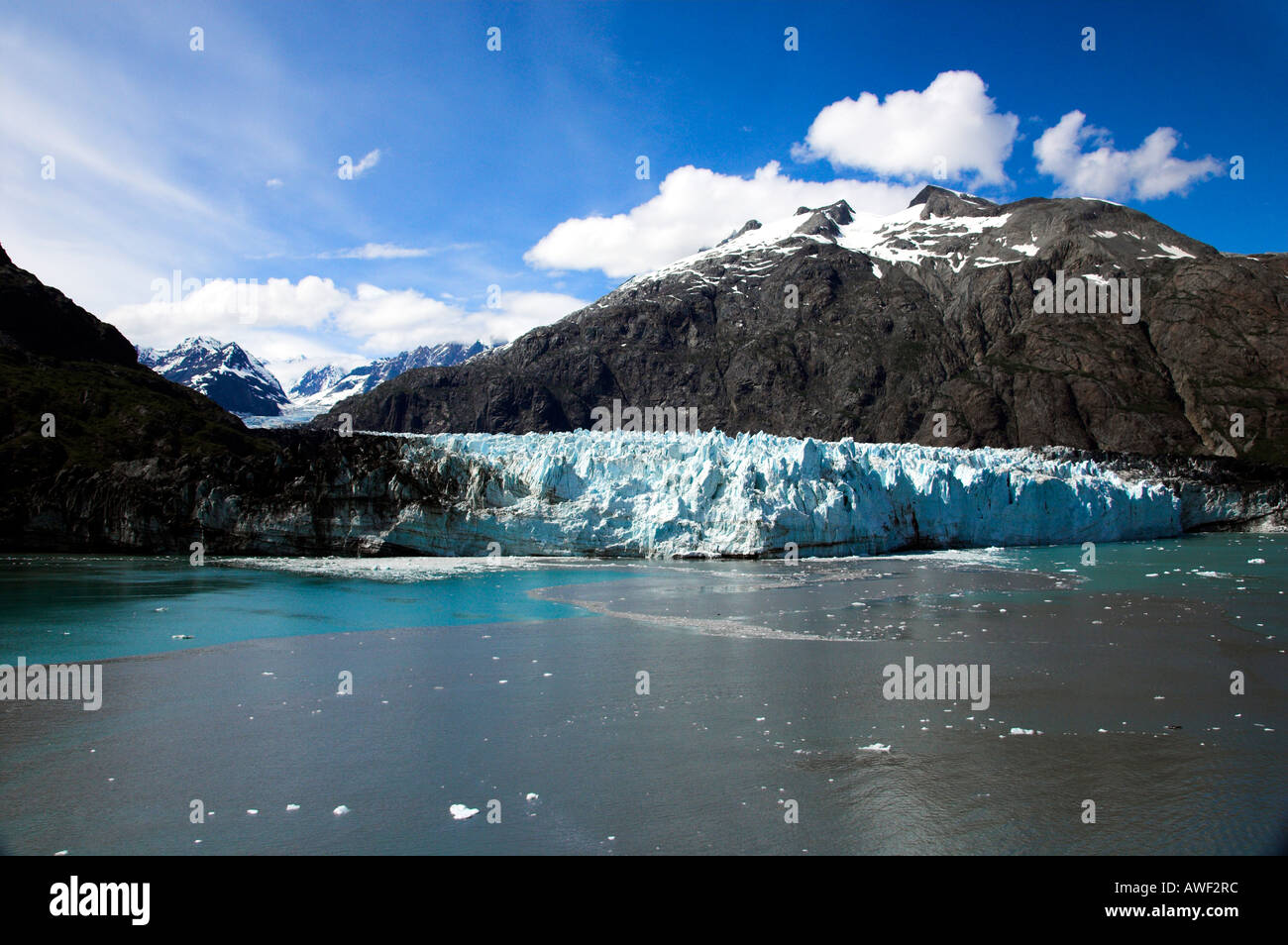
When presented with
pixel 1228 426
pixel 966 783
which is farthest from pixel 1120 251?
pixel 966 783

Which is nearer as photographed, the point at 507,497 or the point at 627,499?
the point at 507,497

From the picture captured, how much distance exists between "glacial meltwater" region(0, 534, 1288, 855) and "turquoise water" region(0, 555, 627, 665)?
137 millimetres

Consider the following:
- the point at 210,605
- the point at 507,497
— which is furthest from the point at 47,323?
the point at 210,605

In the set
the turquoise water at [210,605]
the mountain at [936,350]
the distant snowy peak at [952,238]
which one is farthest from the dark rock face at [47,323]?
the distant snowy peak at [952,238]

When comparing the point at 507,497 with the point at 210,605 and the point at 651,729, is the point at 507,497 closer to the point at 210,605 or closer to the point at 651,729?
the point at 210,605

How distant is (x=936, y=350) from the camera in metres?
93.4

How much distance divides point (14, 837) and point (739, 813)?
5179 mm

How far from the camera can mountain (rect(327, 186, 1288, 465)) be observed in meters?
78.5

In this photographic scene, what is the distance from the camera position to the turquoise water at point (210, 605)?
1279 centimetres

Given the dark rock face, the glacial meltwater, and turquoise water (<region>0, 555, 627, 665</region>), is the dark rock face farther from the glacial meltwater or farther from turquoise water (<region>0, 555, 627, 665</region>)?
the glacial meltwater

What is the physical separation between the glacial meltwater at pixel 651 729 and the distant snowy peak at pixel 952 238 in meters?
100

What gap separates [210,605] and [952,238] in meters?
121

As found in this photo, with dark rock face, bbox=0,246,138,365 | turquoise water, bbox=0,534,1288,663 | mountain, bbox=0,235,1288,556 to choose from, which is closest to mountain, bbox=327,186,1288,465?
dark rock face, bbox=0,246,138,365

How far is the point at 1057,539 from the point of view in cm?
3538
